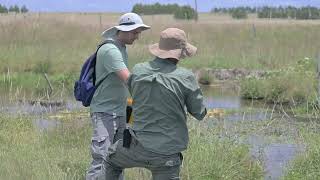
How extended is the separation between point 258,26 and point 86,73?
29882mm

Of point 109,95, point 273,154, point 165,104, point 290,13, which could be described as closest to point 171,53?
point 165,104

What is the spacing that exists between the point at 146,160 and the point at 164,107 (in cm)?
42

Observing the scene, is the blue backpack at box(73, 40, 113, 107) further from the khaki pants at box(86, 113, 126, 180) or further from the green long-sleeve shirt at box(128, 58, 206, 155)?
the green long-sleeve shirt at box(128, 58, 206, 155)

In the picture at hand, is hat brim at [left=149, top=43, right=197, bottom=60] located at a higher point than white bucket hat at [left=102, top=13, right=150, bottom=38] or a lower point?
lower

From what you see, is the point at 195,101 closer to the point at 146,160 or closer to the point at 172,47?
the point at 172,47

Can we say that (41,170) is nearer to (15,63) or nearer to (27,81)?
(27,81)

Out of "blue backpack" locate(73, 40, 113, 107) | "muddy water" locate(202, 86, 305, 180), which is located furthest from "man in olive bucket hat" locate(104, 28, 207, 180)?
"muddy water" locate(202, 86, 305, 180)

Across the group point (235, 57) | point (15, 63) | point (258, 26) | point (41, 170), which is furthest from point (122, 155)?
point (258, 26)

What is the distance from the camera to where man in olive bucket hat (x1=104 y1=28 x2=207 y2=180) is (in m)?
4.91

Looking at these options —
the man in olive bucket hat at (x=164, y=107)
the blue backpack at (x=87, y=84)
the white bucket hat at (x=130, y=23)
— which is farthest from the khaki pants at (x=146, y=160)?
the white bucket hat at (x=130, y=23)

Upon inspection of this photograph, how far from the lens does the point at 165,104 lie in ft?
16.2

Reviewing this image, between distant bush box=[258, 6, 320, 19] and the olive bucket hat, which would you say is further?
distant bush box=[258, 6, 320, 19]

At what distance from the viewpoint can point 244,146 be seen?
7914 millimetres

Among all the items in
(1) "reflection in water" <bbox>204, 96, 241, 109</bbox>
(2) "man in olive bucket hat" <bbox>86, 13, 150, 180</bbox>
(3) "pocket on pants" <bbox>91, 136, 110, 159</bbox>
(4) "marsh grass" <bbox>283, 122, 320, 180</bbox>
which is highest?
(2) "man in olive bucket hat" <bbox>86, 13, 150, 180</bbox>
